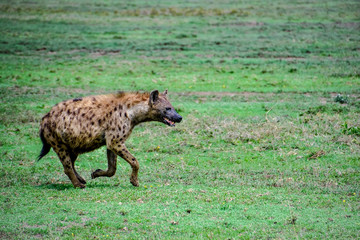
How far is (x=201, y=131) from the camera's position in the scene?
1095 centimetres

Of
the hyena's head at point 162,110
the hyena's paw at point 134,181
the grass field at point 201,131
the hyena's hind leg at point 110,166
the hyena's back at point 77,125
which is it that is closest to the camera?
the grass field at point 201,131

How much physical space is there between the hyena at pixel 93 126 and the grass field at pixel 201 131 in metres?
0.47

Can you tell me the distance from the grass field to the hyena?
471 millimetres

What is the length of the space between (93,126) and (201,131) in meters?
3.73

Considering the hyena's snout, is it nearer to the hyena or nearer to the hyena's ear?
the hyena

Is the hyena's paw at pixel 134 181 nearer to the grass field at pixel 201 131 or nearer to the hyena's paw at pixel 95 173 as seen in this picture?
the grass field at pixel 201 131

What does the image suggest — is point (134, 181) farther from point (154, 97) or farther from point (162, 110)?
point (154, 97)

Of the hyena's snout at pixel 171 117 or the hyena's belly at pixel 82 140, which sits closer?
the hyena's belly at pixel 82 140

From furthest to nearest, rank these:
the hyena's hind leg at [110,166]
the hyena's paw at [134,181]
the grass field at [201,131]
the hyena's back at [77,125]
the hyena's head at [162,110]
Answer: the hyena's head at [162,110]
the hyena's hind leg at [110,166]
the hyena's paw at [134,181]
the hyena's back at [77,125]
the grass field at [201,131]

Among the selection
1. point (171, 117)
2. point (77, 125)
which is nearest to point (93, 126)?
point (77, 125)

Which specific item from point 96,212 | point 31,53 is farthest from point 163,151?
point 31,53

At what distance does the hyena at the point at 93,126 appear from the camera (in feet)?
24.9

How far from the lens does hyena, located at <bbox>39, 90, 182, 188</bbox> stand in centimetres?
759

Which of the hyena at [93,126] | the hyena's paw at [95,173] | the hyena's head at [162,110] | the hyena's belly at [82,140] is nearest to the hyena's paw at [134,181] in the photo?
the hyena at [93,126]
